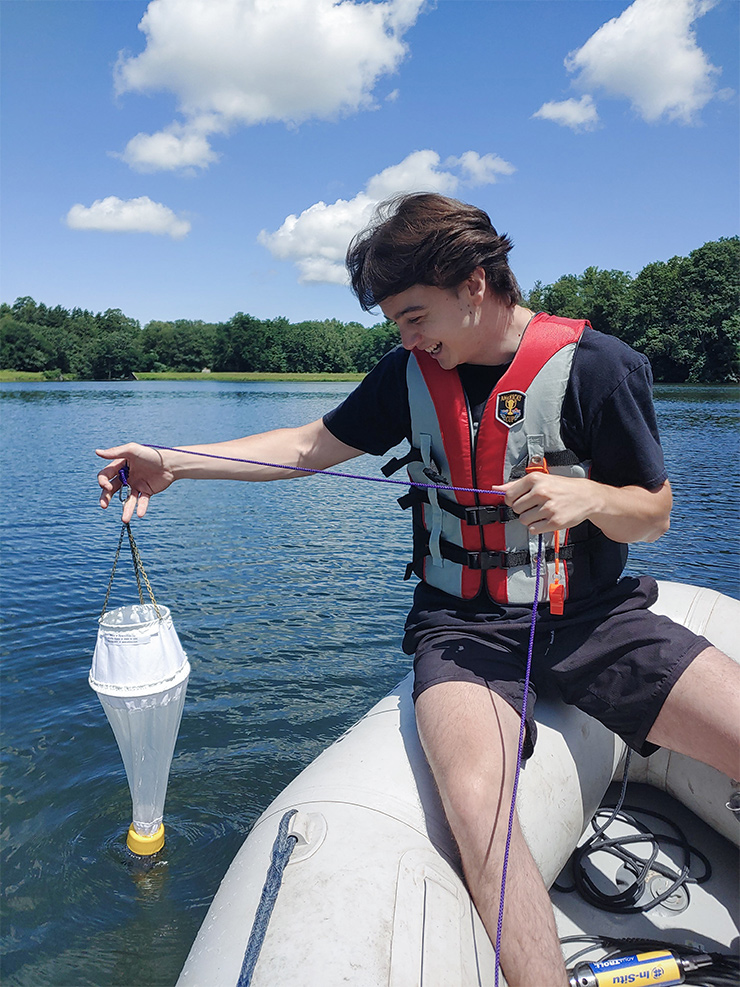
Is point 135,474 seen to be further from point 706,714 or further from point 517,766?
point 706,714

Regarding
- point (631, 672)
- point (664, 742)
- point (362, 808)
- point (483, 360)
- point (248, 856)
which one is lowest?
point (248, 856)

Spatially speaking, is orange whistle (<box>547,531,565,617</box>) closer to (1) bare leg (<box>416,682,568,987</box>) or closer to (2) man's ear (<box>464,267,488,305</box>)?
(1) bare leg (<box>416,682,568,987</box>)

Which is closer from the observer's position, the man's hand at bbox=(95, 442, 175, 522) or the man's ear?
the man's ear

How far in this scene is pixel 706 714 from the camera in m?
2.08

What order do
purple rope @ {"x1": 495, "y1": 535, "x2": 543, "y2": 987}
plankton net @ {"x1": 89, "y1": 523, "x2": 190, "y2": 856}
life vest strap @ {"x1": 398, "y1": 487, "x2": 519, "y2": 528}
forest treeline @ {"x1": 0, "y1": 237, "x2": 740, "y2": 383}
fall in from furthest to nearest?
forest treeline @ {"x1": 0, "y1": 237, "x2": 740, "y2": 383}
life vest strap @ {"x1": 398, "y1": 487, "x2": 519, "y2": 528}
plankton net @ {"x1": 89, "y1": 523, "x2": 190, "y2": 856}
purple rope @ {"x1": 495, "y1": 535, "x2": 543, "y2": 987}

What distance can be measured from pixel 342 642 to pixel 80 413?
25.6 metres

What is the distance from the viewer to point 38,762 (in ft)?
14.2

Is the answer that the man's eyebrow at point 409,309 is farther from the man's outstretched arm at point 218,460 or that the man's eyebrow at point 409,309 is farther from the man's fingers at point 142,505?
the man's fingers at point 142,505

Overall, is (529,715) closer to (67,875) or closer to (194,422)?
(67,875)

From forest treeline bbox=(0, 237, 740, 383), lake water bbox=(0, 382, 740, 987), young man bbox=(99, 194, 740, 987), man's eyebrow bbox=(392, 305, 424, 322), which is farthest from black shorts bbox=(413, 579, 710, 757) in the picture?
forest treeline bbox=(0, 237, 740, 383)

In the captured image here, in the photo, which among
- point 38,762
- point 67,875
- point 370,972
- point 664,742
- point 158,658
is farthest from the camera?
point 38,762

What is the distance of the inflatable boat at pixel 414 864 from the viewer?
1.70 metres

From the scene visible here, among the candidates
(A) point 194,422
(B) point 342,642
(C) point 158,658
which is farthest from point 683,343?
(C) point 158,658

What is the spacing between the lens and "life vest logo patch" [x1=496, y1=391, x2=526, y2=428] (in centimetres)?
250
